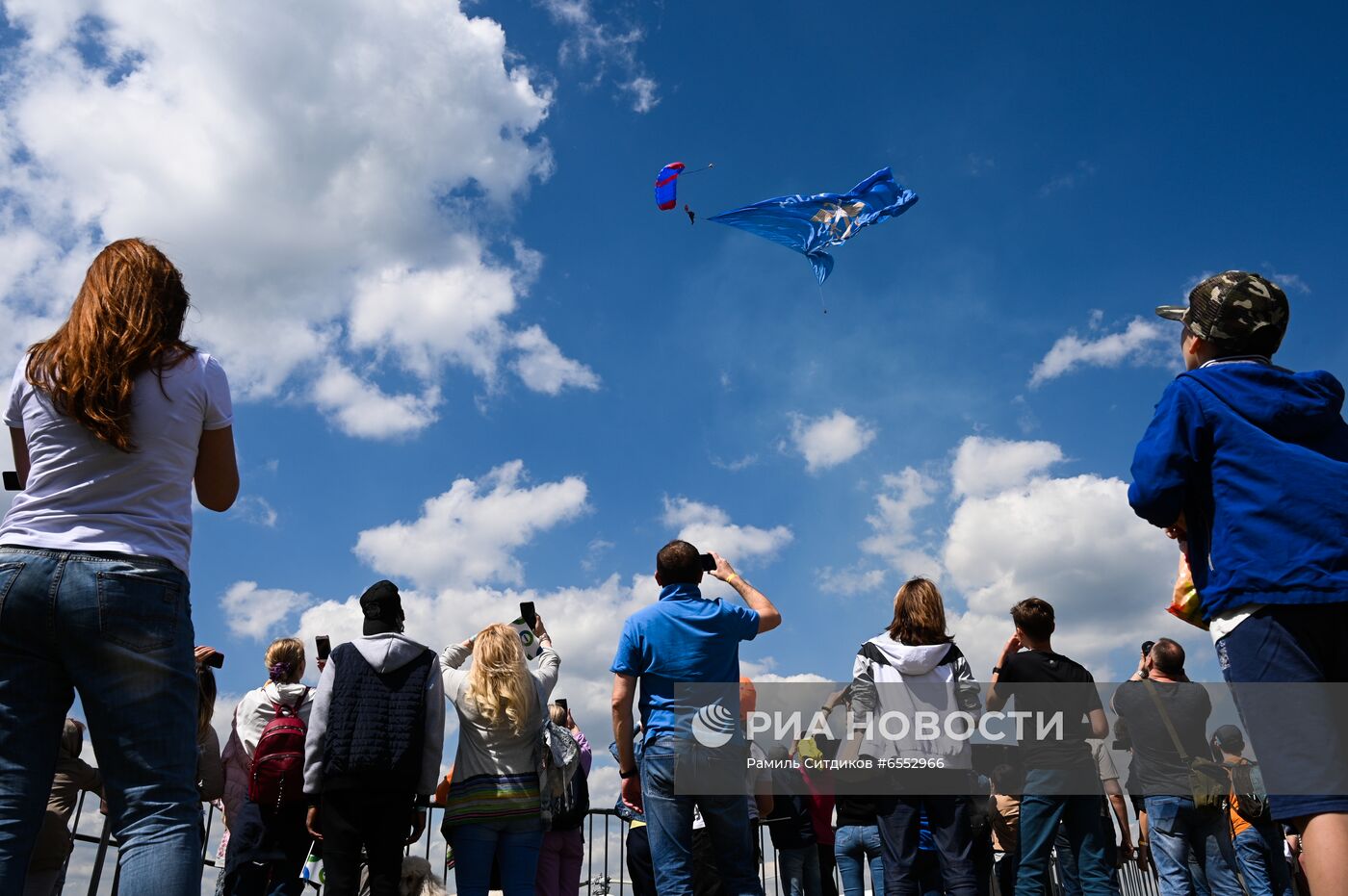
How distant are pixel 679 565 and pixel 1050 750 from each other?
2.65m

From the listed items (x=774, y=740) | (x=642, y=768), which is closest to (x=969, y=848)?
(x=642, y=768)

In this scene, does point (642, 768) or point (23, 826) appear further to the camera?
point (642, 768)

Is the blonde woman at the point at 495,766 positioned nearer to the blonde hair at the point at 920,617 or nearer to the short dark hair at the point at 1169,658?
the blonde hair at the point at 920,617

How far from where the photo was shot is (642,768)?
5.14 meters

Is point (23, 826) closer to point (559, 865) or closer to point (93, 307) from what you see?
point (93, 307)

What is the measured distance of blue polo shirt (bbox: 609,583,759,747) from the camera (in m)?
5.28

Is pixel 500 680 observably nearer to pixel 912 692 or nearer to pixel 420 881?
pixel 420 881

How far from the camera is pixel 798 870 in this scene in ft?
26.3

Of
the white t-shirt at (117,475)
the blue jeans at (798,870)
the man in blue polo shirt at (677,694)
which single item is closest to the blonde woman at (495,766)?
the man in blue polo shirt at (677,694)

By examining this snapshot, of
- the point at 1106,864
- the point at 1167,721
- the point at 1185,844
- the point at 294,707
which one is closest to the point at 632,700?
the point at 294,707

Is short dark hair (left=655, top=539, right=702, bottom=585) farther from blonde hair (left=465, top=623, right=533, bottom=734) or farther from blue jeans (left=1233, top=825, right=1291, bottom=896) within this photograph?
blue jeans (left=1233, top=825, right=1291, bottom=896)

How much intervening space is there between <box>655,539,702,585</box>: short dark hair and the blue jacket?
305 cm

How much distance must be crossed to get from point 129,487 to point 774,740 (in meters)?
6.21

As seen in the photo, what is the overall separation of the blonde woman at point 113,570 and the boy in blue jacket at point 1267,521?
275 centimetres
